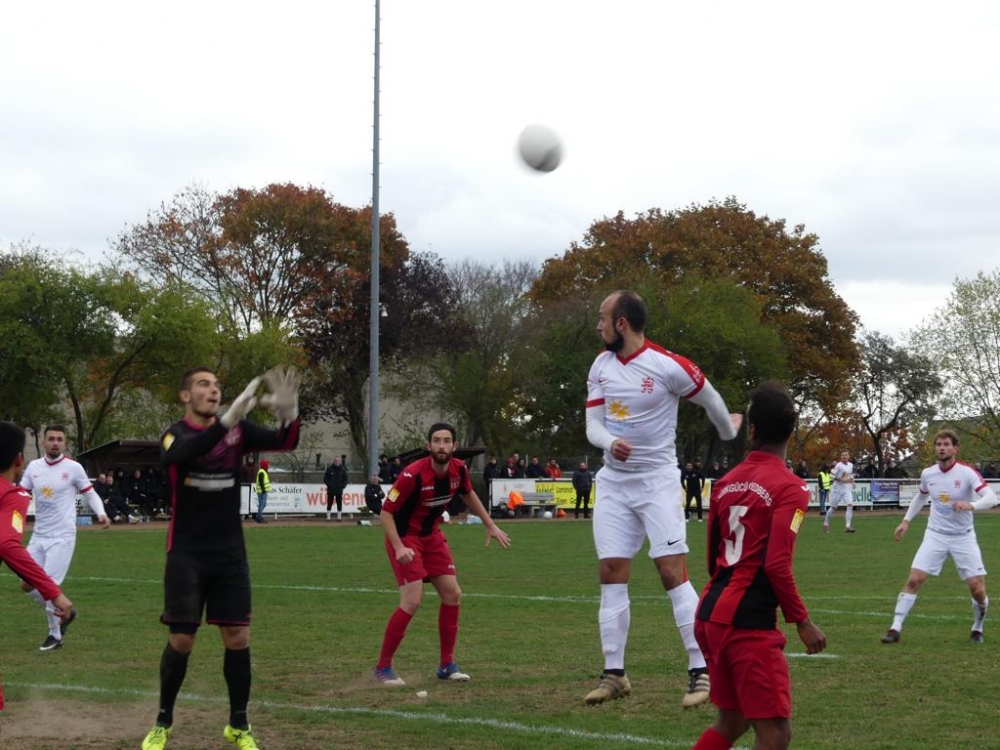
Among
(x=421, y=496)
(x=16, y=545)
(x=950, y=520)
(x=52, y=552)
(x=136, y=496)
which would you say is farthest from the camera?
(x=136, y=496)

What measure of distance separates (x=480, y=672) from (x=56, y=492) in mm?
5477

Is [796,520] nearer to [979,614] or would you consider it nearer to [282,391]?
[282,391]

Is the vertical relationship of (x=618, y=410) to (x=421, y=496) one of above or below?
above

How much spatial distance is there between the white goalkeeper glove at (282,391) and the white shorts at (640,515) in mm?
2349

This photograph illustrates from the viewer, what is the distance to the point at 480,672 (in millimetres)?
10805

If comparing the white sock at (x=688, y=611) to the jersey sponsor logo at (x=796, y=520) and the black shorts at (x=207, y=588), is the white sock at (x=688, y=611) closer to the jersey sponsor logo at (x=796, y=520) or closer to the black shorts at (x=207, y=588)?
the black shorts at (x=207, y=588)

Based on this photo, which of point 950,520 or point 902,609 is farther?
point 950,520

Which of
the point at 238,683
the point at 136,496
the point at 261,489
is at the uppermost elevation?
the point at 261,489

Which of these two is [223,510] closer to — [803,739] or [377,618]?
[803,739]

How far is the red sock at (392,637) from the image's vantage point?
407 inches

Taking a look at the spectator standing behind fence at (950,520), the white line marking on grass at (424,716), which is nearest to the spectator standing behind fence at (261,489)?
the spectator standing behind fence at (950,520)

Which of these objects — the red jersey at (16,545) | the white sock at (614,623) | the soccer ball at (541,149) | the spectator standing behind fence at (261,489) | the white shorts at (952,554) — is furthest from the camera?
the spectator standing behind fence at (261,489)

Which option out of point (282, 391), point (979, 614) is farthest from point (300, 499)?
point (282, 391)

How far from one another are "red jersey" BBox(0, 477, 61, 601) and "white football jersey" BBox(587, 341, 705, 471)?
3.60 meters
